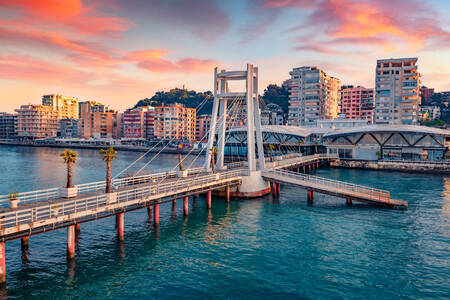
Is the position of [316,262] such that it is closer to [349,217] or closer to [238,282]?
[238,282]

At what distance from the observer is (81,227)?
36469mm

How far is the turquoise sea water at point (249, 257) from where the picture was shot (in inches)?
921

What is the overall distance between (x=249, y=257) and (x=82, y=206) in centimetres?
1504

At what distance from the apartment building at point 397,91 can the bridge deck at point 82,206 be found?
13052 centimetres

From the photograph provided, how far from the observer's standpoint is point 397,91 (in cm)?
15450

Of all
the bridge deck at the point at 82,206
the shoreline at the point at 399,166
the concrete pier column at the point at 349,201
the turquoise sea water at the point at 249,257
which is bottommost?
the turquoise sea water at the point at 249,257

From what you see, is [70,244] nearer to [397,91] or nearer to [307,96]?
[397,91]

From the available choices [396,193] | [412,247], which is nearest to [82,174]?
[396,193]

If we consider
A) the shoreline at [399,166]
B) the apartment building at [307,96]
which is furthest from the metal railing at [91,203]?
the apartment building at [307,96]

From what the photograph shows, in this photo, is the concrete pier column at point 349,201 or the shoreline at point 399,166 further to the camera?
the shoreline at point 399,166

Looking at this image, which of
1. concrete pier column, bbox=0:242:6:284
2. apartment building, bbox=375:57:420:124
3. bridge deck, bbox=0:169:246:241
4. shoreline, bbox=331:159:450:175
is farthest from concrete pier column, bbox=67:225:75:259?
apartment building, bbox=375:57:420:124

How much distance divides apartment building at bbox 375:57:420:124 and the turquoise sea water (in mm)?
120846

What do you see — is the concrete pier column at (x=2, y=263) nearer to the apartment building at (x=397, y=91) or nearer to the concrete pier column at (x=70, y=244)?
the concrete pier column at (x=70, y=244)

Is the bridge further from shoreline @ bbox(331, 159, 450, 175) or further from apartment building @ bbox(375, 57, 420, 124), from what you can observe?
apartment building @ bbox(375, 57, 420, 124)
